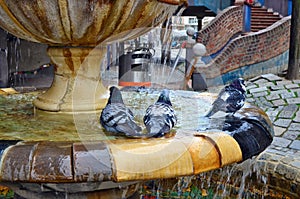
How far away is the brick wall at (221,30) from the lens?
39.4ft

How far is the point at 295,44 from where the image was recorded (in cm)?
893

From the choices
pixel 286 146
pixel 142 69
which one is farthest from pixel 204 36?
pixel 286 146

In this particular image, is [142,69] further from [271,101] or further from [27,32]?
[27,32]

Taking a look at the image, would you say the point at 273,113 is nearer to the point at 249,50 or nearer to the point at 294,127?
the point at 294,127

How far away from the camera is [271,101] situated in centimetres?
773

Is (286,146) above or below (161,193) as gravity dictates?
above

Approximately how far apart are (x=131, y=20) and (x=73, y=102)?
644 millimetres

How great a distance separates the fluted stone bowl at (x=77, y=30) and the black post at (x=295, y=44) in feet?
22.7

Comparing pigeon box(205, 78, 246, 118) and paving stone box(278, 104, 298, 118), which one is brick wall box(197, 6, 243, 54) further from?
pigeon box(205, 78, 246, 118)

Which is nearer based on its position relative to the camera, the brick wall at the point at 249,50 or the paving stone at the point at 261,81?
the paving stone at the point at 261,81

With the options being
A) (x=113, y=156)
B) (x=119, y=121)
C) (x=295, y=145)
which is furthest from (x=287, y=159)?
(x=113, y=156)

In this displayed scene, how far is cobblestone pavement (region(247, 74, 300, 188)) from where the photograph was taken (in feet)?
15.9

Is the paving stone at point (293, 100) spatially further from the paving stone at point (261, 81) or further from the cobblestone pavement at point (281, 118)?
the paving stone at point (261, 81)

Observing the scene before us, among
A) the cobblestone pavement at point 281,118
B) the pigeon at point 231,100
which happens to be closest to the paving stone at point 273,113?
the cobblestone pavement at point 281,118
